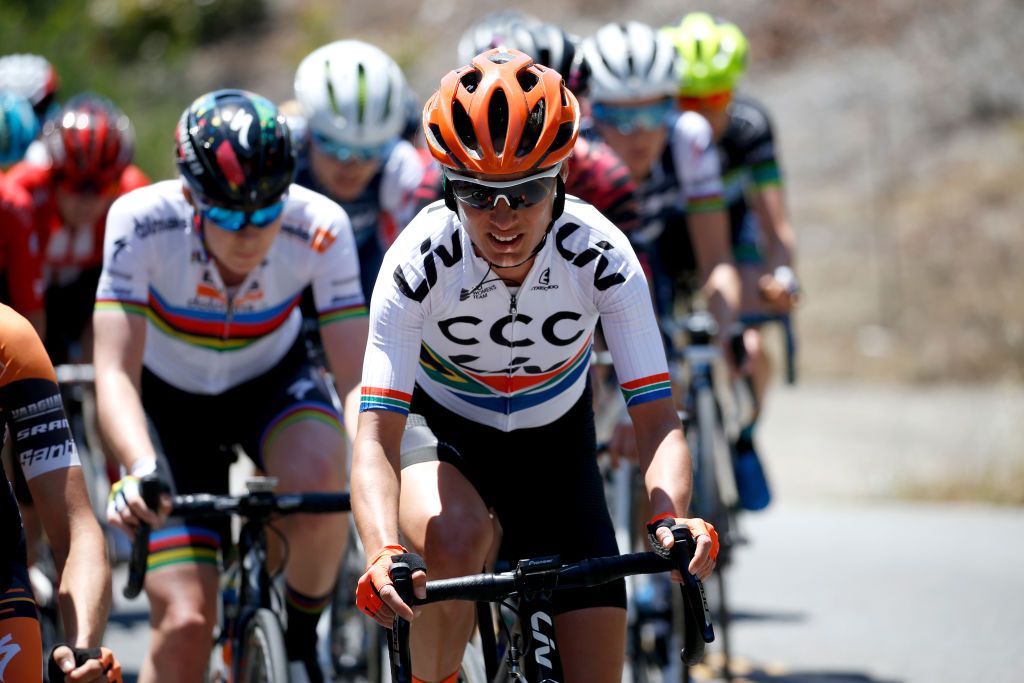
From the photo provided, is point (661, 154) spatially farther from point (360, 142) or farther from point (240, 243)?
point (240, 243)

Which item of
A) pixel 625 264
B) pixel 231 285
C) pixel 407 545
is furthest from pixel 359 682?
pixel 625 264

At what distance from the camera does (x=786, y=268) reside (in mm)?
7645

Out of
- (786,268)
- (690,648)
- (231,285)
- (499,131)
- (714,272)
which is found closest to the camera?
(690,648)

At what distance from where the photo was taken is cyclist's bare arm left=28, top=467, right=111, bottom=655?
335cm

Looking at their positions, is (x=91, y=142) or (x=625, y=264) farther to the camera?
(x=91, y=142)

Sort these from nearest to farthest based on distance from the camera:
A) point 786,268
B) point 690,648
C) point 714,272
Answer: point 690,648, point 714,272, point 786,268

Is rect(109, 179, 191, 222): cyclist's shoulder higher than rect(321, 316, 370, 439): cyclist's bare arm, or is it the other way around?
rect(109, 179, 191, 222): cyclist's shoulder

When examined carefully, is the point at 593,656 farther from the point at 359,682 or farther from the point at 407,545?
the point at 359,682

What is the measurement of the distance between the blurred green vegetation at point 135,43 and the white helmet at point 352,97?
12.2 m

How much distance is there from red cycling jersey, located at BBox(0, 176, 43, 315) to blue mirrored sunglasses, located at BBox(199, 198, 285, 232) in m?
2.06

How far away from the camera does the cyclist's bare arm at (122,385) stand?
174 inches

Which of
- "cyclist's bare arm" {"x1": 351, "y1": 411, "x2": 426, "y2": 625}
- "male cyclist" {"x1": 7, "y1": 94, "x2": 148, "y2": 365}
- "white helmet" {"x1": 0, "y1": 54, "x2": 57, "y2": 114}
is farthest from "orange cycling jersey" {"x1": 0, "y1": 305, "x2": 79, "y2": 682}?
"white helmet" {"x1": 0, "y1": 54, "x2": 57, "y2": 114}

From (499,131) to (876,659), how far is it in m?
4.61

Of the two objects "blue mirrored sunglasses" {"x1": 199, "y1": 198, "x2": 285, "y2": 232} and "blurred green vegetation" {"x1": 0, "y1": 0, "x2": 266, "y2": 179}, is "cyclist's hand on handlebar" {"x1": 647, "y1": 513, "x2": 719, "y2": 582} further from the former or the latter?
"blurred green vegetation" {"x1": 0, "y1": 0, "x2": 266, "y2": 179}
